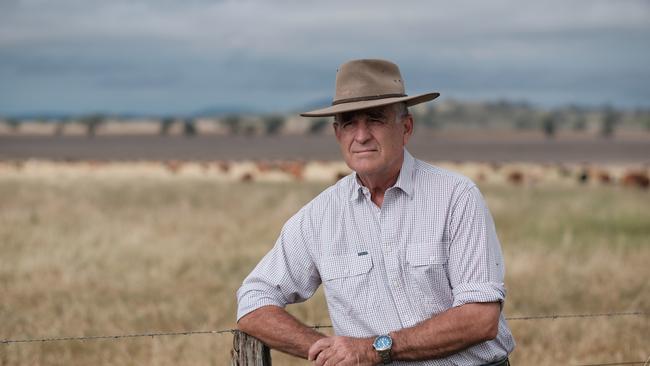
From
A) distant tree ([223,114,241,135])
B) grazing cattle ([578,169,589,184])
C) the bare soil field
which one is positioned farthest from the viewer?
distant tree ([223,114,241,135])

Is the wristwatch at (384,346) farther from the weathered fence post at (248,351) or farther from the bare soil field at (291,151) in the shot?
the bare soil field at (291,151)

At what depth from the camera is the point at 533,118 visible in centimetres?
17312

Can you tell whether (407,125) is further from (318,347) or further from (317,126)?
(317,126)

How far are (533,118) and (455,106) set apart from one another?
1941cm

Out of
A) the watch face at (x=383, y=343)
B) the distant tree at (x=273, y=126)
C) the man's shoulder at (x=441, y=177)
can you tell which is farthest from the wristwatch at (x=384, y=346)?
the distant tree at (x=273, y=126)

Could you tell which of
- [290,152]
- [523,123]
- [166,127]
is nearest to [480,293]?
[290,152]

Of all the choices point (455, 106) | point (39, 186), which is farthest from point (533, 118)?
point (39, 186)

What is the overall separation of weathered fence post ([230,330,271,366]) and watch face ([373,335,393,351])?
56 centimetres

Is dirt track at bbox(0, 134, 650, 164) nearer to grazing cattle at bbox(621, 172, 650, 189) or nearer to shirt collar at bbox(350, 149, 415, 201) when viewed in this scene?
grazing cattle at bbox(621, 172, 650, 189)

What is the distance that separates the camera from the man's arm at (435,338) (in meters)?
3.68

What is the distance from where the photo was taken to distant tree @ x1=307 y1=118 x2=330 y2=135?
443ft

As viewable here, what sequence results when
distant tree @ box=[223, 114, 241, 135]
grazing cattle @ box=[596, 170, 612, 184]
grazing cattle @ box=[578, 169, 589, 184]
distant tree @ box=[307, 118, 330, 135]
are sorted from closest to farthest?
grazing cattle @ box=[596, 170, 612, 184] → grazing cattle @ box=[578, 169, 589, 184] → distant tree @ box=[307, 118, 330, 135] → distant tree @ box=[223, 114, 241, 135]

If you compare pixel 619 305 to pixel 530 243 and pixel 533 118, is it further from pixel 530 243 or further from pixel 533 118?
pixel 533 118

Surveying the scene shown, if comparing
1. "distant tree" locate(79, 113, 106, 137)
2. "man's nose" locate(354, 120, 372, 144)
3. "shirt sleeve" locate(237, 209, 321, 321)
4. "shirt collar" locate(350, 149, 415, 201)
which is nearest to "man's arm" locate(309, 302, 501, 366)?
"shirt sleeve" locate(237, 209, 321, 321)
